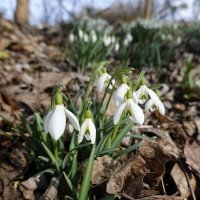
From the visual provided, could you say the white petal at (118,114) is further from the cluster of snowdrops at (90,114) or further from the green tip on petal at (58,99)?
the green tip on petal at (58,99)

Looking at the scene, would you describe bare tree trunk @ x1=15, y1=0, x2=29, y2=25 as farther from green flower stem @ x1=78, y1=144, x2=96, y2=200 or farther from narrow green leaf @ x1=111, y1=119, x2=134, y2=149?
green flower stem @ x1=78, y1=144, x2=96, y2=200

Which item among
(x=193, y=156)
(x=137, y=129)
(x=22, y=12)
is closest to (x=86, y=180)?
(x=193, y=156)

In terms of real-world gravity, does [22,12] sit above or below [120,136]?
above

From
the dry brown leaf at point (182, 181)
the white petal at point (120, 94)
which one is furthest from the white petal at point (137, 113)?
the dry brown leaf at point (182, 181)

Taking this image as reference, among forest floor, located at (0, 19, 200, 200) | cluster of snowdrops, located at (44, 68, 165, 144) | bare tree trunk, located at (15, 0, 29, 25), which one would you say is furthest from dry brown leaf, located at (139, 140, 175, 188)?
bare tree trunk, located at (15, 0, 29, 25)

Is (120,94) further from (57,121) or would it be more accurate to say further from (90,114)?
(57,121)

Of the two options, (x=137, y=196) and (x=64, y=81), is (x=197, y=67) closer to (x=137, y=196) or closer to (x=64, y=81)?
(x=64, y=81)

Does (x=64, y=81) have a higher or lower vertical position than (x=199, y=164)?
higher

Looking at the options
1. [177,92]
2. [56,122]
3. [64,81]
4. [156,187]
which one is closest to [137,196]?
[156,187]
